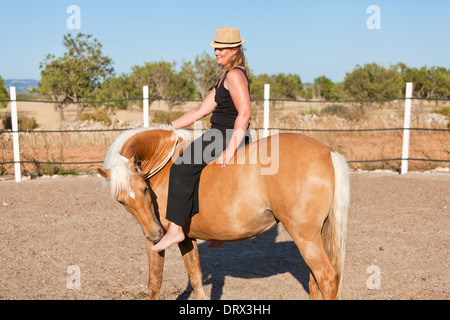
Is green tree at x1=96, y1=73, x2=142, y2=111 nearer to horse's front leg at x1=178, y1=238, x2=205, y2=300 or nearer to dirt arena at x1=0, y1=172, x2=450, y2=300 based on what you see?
dirt arena at x1=0, y1=172, x2=450, y2=300

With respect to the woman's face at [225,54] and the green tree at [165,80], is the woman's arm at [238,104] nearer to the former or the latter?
the woman's face at [225,54]

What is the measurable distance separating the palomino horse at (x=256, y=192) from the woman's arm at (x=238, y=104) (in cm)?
15

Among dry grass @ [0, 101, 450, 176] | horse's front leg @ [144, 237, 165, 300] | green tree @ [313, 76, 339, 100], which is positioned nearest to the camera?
horse's front leg @ [144, 237, 165, 300]

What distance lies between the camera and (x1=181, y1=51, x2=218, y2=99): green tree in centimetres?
2933

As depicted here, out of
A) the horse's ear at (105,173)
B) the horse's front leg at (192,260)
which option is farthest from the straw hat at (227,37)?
the horse's front leg at (192,260)

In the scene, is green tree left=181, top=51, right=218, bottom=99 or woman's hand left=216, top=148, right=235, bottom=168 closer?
woman's hand left=216, top=148, right=235, bottom=168

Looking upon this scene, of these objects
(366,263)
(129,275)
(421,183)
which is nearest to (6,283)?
(129,275)

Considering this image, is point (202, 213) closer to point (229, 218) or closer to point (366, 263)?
point (229, 218)

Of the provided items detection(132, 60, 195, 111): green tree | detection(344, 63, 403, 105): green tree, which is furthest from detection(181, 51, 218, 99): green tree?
detection(344, 63, 403, 105): green tree

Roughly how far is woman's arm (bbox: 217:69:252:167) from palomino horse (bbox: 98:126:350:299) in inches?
5.9

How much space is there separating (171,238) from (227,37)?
155 centimetres

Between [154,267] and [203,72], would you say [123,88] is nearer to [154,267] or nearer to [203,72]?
[203,72]

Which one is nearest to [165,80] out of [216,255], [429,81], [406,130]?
[429,81]

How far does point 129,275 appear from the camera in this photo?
4430mm
